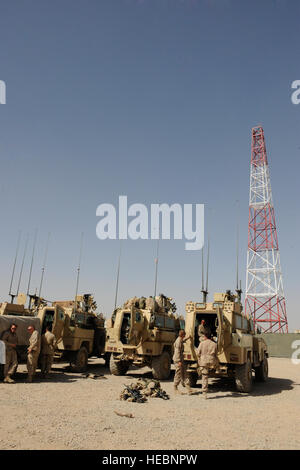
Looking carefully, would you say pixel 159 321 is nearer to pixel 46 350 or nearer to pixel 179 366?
pixel 179 366

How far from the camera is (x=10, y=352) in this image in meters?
10.2

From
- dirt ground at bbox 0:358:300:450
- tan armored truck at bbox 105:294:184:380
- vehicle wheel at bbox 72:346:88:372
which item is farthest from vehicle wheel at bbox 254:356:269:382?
vehicle wheel at bbox 72:346:88:372

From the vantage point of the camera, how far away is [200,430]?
6035mm

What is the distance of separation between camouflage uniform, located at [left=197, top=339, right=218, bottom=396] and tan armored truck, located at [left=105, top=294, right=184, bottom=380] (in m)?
3.02

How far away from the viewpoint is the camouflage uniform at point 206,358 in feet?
31.6

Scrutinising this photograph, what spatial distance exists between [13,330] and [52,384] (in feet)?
6.34

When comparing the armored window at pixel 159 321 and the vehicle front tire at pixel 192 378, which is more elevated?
the armored window at pixel 159 321

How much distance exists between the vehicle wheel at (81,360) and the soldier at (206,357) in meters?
5.63

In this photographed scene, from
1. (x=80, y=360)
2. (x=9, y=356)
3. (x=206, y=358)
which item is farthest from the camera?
(x=80, y=360)

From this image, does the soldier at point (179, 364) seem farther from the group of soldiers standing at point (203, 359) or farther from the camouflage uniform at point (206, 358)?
the camouflage uniform at point (206, 358)

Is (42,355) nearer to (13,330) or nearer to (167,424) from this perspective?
(13,330)

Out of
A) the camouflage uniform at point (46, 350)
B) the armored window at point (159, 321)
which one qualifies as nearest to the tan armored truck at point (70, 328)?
the camouflage uniform at point (46, 350)

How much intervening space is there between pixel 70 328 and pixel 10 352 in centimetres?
342

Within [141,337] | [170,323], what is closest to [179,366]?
[141,337]
